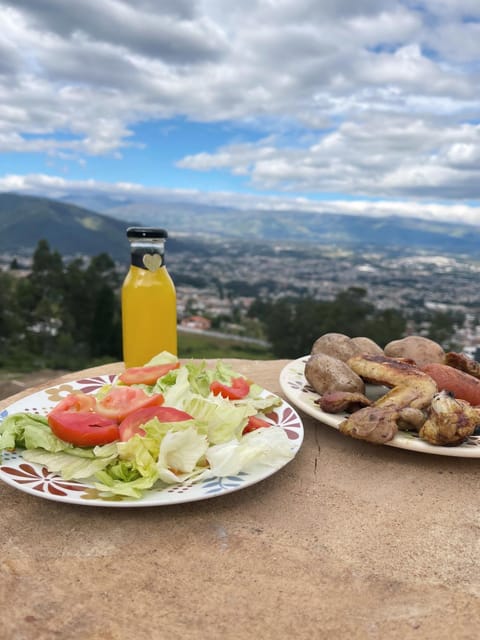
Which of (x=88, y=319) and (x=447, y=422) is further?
(x=88, y=319)

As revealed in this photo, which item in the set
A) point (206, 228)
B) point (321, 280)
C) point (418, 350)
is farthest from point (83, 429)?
point (206, 228)

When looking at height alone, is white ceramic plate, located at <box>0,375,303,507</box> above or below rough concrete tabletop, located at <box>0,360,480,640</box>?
above

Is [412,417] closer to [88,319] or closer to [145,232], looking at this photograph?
[145,232]

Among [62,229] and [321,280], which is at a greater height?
[62,229]

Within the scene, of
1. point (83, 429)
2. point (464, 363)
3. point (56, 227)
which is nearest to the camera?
point (83, 429)

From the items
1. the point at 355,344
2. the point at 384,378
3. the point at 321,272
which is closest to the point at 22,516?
the point at 384,378

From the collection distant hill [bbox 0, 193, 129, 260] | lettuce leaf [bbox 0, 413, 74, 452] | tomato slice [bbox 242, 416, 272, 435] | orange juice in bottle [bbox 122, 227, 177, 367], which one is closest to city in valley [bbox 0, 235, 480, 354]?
distant hill [bbox 0, 193, 129, 260]

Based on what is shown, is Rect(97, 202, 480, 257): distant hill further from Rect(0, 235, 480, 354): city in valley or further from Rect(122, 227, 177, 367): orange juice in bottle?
Rect(122, 227, 177, 367): orange juice in bottle

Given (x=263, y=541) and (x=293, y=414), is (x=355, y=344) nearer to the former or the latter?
(x=293, y=414)
